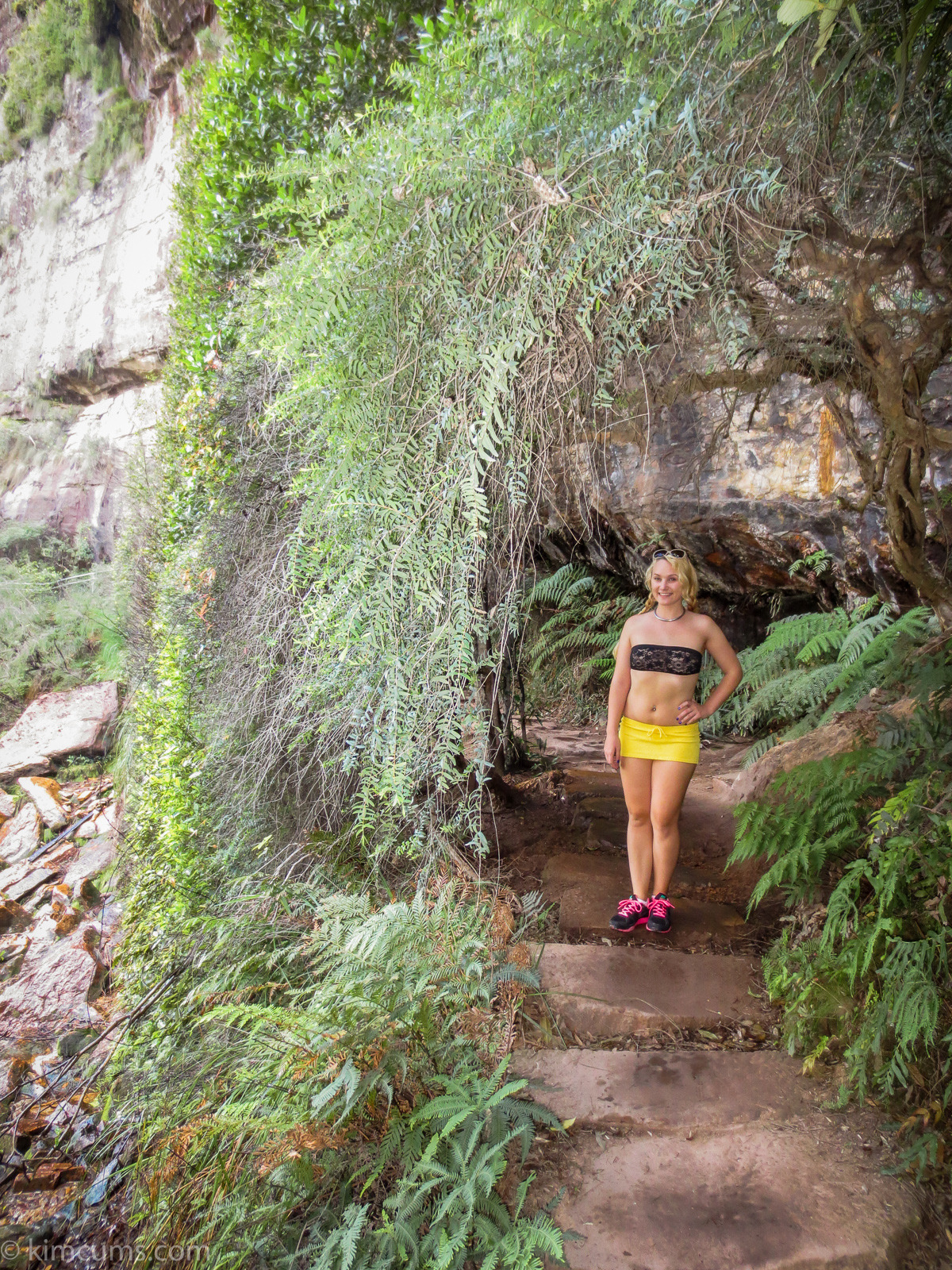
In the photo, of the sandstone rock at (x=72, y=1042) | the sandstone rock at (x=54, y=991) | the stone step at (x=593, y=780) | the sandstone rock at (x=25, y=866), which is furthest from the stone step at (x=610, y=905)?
the sandstone rock at (x=25, y=866)

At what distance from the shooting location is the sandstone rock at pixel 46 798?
922 cm

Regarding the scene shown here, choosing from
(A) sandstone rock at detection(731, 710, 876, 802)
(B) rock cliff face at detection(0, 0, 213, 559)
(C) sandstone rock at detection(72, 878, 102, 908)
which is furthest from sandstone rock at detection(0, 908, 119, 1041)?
(B) rock cliff face at detection(0, 0, 213, 559)

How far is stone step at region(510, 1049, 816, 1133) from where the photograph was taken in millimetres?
2352

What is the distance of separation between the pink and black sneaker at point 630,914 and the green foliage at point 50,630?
33.9 ft

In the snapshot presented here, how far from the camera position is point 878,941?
2555mm

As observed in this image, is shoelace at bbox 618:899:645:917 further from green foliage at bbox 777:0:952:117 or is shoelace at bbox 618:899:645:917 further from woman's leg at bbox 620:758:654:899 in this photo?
green foliage at bbox 777:0:952:117

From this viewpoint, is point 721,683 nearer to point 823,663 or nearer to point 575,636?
point 823,663

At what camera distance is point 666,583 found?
129 inches

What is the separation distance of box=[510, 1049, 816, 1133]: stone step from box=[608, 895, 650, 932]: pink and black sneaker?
0.80 metres

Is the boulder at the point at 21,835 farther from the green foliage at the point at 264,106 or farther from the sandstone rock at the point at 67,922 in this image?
the green foliage at the point at 264,106

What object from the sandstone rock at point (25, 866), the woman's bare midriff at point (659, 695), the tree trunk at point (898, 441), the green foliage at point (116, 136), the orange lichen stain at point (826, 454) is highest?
the green foliage at point (116, 136)

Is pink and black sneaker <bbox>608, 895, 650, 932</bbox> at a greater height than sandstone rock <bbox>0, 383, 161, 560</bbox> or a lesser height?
lesser

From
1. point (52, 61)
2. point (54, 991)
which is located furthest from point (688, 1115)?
point (52, 61)

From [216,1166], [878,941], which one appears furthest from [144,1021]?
[878,941]
